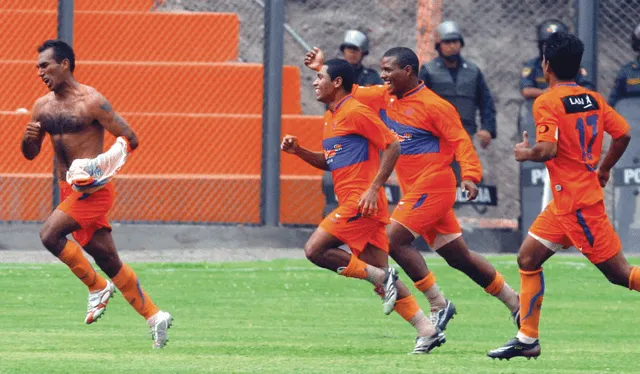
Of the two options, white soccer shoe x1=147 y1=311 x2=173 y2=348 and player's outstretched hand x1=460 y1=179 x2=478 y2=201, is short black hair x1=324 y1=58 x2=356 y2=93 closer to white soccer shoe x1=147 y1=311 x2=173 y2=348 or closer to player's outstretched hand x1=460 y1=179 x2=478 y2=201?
player's outstretched hand x1=460 y1=179 x2=478 y2=201

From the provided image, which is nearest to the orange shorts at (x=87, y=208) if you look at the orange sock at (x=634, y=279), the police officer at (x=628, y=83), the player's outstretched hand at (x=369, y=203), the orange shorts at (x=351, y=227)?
the orange shorts at (x=351, y=227)

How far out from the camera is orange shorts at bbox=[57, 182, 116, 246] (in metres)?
10.7

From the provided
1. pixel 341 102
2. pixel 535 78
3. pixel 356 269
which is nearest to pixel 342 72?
pixel 341 102

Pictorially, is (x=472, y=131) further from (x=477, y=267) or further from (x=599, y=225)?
(x=599, y=225)

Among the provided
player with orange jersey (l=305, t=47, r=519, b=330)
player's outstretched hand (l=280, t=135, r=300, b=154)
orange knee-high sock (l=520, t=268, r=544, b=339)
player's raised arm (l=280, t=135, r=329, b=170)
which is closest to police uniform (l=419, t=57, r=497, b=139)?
player with orange jersey (l=305, t=47, r=519, b=330)

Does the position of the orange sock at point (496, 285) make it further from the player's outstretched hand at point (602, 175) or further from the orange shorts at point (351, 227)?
the player's outstretched hand at point (602, 175)

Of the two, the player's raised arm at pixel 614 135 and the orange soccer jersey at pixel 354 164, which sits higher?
the player's raised arm at pixel 614 135

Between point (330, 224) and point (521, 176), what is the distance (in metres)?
8.38

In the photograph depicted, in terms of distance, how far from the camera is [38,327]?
38.1 feet

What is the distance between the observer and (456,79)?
17.8 m

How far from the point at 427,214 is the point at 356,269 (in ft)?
3.55

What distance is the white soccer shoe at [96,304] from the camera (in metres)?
10.7

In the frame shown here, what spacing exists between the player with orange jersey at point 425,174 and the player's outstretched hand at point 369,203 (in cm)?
79

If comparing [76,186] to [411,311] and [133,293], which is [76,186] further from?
[411,311]
